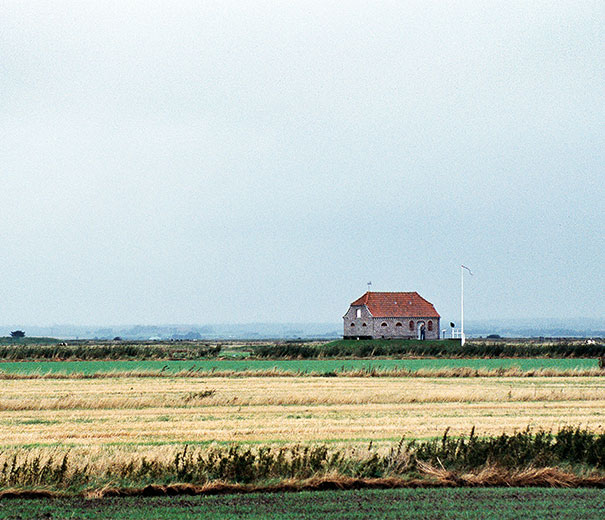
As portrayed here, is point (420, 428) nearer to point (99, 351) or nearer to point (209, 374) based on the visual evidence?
point (209, 374)

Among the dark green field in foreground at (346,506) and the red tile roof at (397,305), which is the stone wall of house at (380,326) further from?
the dark green field in foreground at (346,506)

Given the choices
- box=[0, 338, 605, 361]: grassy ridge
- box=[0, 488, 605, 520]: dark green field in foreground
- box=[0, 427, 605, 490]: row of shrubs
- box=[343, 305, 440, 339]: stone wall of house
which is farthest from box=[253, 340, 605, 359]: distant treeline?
box=[0, 488, 605, 520]: dark green field in foreground

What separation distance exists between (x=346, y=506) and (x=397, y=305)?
285 feet

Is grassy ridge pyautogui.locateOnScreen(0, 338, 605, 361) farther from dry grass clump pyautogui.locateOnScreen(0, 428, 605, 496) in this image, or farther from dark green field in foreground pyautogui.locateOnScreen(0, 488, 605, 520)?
dark green field in foreground pyautogui.locateOnScreen(0, 488, 605, 520)

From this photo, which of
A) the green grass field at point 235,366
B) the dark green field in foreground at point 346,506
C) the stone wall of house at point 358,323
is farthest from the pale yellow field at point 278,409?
the stone wall of house at point 358,323

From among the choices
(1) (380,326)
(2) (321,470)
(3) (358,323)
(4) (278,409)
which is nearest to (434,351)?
(1) (380,326)

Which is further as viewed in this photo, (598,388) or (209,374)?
(209,374)

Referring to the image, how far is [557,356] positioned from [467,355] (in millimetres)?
8188

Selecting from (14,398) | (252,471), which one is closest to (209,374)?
(14,398)

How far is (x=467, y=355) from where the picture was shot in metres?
76.3

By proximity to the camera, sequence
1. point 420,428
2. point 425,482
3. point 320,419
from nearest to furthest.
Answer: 1. point 425,482
2. point 420,428
3. point 320,419

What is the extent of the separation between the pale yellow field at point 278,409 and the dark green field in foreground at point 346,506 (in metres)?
6.99

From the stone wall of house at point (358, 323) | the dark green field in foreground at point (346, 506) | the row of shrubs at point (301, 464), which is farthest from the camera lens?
the stone wall of house at point (358, 323)

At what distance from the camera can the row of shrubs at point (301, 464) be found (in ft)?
43.5
